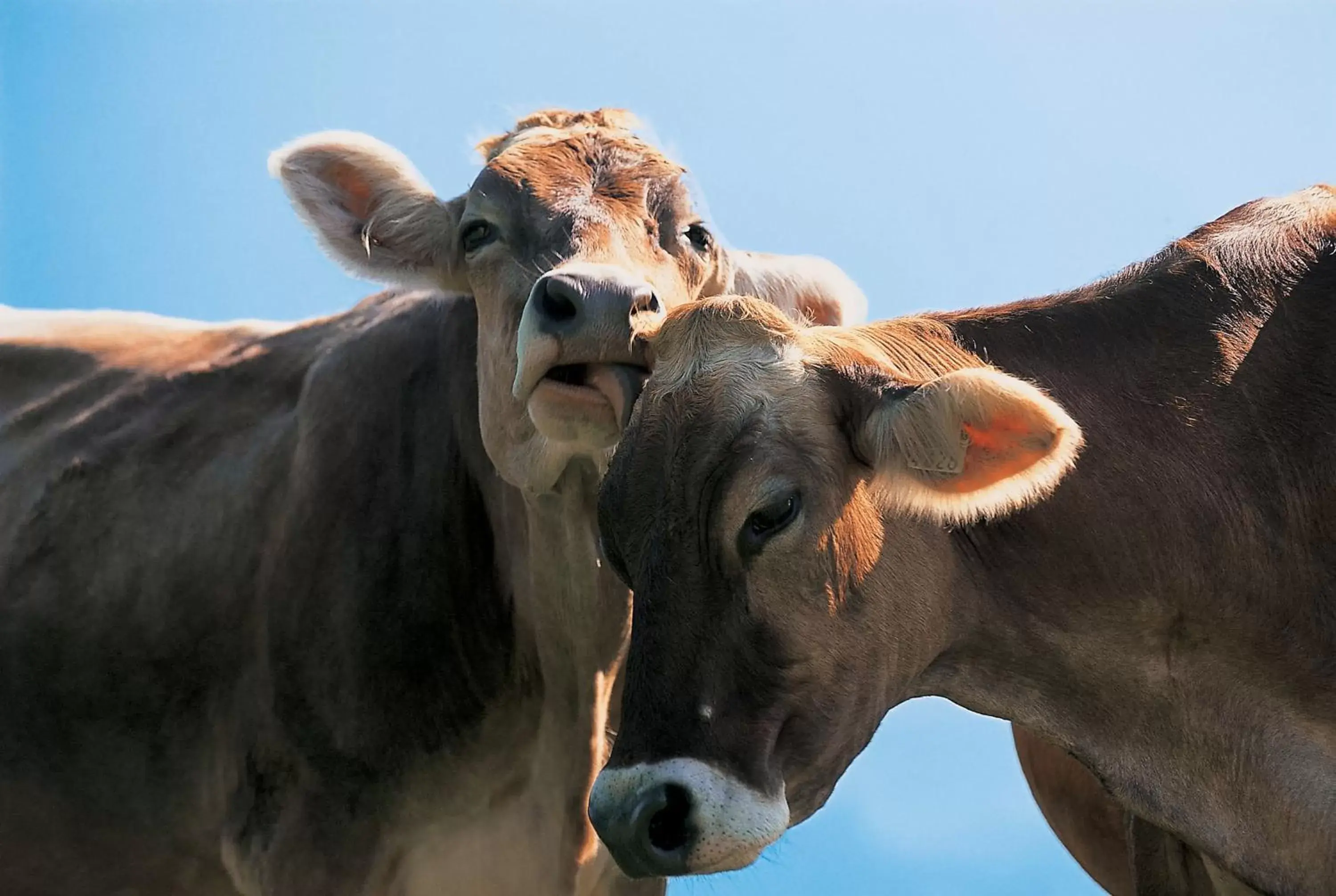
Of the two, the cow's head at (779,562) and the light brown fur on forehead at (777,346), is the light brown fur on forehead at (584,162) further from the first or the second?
the cow's head at (779,562)

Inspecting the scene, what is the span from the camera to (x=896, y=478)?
400 centimetres

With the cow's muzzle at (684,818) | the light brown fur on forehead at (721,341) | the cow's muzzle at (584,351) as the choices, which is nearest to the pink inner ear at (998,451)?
the light brown fur on forehead at (721,341)

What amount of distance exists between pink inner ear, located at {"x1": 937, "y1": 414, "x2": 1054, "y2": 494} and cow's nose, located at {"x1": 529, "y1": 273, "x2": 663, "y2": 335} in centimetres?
129

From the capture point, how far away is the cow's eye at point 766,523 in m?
3.96

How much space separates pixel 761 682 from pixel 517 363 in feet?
5.46

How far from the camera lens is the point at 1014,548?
4.31 meters

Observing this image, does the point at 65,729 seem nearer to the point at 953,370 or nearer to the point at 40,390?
the point at 40,390

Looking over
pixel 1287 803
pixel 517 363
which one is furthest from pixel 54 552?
pixel 1287 803

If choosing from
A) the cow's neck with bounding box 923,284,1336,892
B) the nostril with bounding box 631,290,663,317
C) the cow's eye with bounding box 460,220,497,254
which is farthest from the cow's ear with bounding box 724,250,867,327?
the cow's neck with bounding box 923,284,1336,892

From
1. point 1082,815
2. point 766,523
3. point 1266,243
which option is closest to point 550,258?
point 766,523

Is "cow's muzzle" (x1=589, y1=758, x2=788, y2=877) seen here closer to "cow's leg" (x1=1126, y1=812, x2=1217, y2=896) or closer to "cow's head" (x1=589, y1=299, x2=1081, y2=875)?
"cow's head" (x1=589, y1=299, x2=1081, y2=875)

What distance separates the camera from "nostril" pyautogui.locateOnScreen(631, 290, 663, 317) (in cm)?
→ 495

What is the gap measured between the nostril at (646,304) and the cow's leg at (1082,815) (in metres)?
2.28

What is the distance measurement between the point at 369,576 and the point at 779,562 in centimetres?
240
